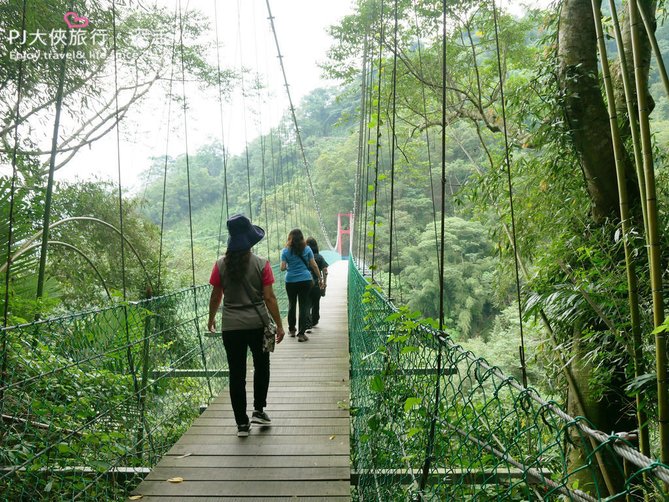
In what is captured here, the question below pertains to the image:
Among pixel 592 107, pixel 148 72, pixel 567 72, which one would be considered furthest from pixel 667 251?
pixel 148 72

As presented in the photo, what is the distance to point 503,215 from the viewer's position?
2.78m

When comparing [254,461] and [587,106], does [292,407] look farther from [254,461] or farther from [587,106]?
[587,106]

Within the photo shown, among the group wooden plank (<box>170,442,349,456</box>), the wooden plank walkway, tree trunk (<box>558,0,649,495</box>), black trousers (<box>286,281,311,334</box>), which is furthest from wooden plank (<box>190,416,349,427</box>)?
black trousers (<box>286,281,311,334</box>)

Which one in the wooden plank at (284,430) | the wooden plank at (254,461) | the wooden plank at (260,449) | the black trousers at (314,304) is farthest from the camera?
the black trousers at (314,304)

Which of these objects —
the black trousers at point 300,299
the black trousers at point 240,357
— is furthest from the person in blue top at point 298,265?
the black trousers at point 240,357

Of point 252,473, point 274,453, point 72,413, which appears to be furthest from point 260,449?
point 72,413

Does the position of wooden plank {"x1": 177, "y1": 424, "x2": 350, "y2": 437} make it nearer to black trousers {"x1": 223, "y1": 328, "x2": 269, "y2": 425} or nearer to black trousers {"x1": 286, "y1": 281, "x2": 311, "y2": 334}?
black trousers {"x1": 223, "y1": 328, "x2": 269, "y2": 425}

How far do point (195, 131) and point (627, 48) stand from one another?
24.9 ft

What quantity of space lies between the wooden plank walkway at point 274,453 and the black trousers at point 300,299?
29.0 inches

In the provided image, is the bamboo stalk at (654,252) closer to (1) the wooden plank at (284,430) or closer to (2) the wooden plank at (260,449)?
(2) the wooden plank at (260,449)

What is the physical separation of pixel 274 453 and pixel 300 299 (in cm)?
174

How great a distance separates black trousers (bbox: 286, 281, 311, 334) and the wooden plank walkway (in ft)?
2.41

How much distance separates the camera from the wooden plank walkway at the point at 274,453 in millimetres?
1564

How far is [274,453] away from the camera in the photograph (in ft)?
5.99
